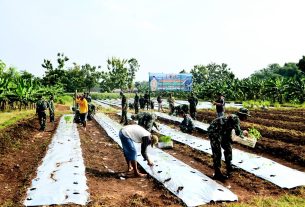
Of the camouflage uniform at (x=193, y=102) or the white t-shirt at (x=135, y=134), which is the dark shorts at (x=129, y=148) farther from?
the camouflage uniform at (x=193, y=102)

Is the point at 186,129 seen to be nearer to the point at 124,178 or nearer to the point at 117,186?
the point at 124,178

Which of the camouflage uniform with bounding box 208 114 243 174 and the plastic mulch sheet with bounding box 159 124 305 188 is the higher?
the camouflage uniform with bounding box 208 114 243 174

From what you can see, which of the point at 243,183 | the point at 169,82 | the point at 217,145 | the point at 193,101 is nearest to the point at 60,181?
the point at 217,145

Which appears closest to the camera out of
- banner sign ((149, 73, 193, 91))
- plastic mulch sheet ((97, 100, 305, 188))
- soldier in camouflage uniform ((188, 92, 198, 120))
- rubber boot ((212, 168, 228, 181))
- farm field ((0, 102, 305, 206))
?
farm field ((0, 102, 305, 206))

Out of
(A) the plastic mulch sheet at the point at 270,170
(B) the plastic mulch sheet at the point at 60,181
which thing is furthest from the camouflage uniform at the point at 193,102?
(B) the plastic mulch sheet at the point at 60,181

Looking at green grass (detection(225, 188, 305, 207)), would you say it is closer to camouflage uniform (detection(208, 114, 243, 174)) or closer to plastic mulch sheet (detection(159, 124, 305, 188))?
plastic mulch sheet (detection(159, 124, 305, 188))

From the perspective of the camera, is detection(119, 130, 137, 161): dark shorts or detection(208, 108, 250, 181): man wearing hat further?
detection(119, 130, 137, 161): dark shorts

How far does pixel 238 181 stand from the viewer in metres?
7.75

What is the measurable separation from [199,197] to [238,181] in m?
1.81

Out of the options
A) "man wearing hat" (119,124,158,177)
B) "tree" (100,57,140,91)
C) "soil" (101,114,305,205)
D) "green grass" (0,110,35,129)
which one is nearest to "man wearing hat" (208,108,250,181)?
"soil" (101,114,305,205)

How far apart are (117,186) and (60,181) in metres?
1.15

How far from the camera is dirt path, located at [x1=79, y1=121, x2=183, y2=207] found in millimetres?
6246

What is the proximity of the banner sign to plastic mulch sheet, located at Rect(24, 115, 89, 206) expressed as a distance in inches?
1224

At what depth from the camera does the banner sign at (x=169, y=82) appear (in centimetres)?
4165
